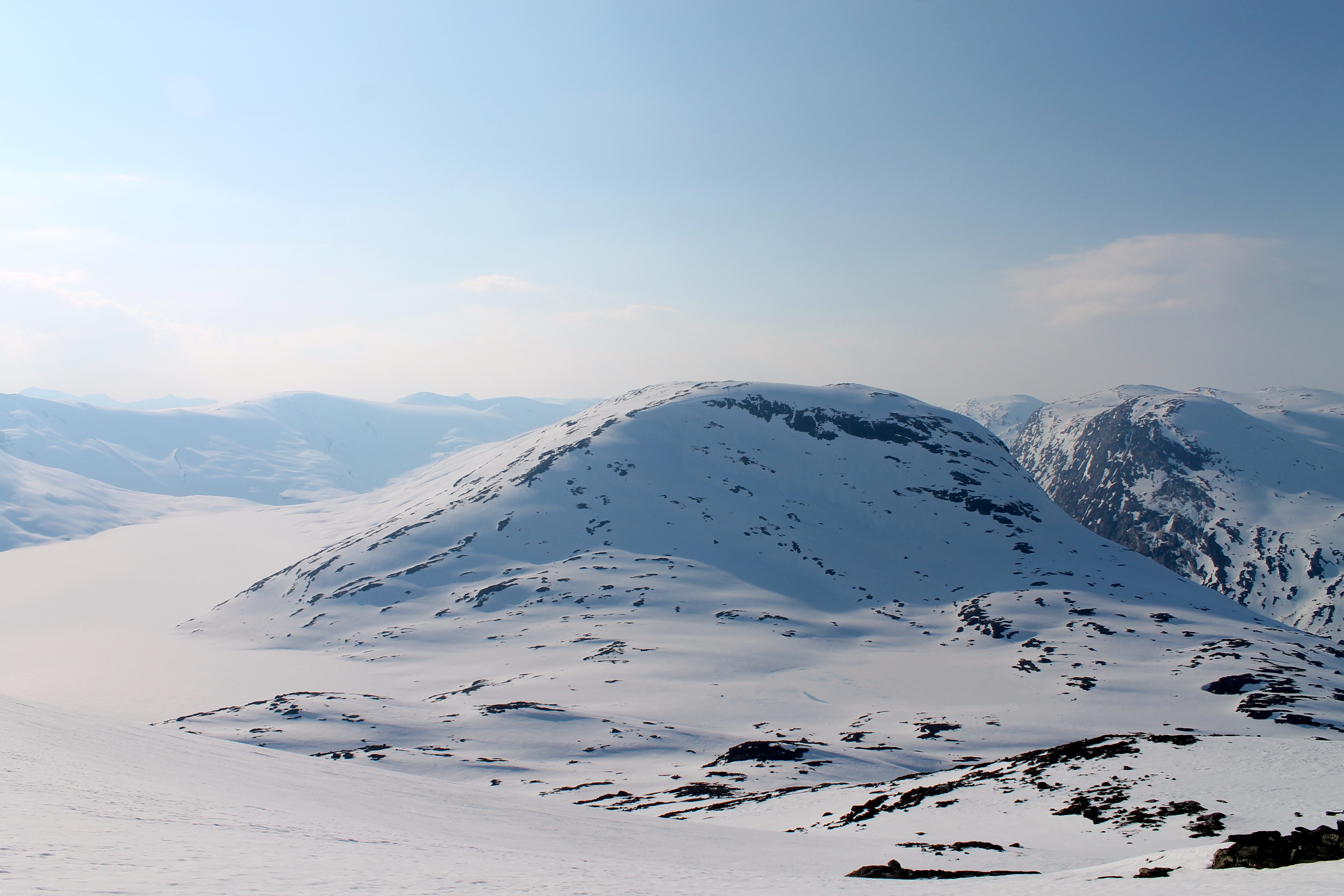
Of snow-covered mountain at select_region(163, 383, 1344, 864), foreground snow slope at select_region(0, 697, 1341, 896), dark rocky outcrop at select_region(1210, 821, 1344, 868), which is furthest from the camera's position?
snow-covered mountain at select_region(163, 383, 1344, 864)

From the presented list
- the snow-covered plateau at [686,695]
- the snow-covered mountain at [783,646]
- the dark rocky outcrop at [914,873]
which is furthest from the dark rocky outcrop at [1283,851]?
the snow-covered mountain at [783,646]

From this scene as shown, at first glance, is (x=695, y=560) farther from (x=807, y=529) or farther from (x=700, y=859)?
(x=700, y=859)

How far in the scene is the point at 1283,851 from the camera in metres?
18.0

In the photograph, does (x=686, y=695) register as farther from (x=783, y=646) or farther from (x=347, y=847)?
(x=347, y=847)

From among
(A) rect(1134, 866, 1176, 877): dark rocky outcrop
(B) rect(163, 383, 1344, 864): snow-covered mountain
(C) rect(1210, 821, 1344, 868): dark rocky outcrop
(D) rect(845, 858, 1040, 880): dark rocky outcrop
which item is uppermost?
(C) rect(1210, 821, 1344, 868): dark rocky outcrop

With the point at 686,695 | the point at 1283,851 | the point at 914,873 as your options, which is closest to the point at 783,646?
the point at 686,695

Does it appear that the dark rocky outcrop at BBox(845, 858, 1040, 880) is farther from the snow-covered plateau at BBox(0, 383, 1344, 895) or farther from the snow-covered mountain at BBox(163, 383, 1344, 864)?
the snow-covered mountain at BBox(163, 383, 1344, 864)

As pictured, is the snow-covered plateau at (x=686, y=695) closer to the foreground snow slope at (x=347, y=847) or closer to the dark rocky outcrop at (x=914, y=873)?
the foreground snow slope at (x=347, y=847)

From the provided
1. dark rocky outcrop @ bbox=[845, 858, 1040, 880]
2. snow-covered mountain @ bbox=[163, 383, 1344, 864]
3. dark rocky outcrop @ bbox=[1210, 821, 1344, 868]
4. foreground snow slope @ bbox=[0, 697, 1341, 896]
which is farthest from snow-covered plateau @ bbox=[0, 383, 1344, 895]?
dark rocky outcrop @ bbox=[845, 858, 1040, 880]

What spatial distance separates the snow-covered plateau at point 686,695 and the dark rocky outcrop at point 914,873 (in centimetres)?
160

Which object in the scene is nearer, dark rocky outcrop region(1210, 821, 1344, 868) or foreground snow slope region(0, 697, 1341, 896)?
foreground snow slope region(0, 697, 1341, 896)

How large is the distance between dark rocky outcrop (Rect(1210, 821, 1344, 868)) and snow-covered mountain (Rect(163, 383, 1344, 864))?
9.16 metres

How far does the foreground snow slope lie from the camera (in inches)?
548

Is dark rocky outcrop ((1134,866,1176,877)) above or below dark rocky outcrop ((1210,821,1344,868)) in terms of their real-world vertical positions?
below
